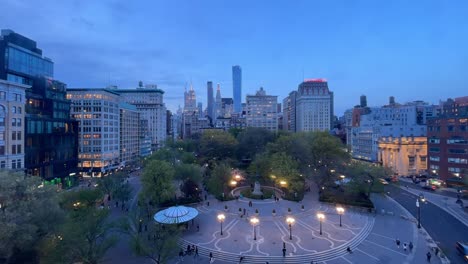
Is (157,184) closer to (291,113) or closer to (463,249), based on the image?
(463,249)

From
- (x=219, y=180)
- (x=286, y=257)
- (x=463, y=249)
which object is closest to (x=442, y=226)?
(x=463, y=249)

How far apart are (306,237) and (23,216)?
1168 inches

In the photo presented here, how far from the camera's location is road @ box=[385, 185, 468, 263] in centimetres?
Result: 2994

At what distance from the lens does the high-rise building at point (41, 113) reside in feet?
165

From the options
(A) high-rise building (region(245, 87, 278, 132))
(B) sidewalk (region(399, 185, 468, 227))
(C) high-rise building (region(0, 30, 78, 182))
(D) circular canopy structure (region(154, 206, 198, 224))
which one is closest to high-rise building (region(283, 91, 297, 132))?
(A) high-rise building (region(245, 87, 278, 132))

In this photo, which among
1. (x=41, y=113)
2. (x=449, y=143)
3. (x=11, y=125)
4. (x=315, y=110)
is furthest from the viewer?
(x=315, y=110)

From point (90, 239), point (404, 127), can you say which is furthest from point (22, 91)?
point (404, 127)

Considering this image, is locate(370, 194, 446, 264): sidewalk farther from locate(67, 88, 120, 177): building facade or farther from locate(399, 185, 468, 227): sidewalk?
locate(67, 88, 120, 177): building facade

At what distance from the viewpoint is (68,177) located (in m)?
61.7

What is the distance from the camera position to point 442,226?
3653 centimetres

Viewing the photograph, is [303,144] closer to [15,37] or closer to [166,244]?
[166,244]

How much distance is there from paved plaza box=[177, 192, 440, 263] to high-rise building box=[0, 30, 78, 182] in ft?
126

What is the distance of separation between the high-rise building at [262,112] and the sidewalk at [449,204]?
103 meters

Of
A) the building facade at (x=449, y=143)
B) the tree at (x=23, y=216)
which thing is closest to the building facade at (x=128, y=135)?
the tree at (x=23, y=216)
